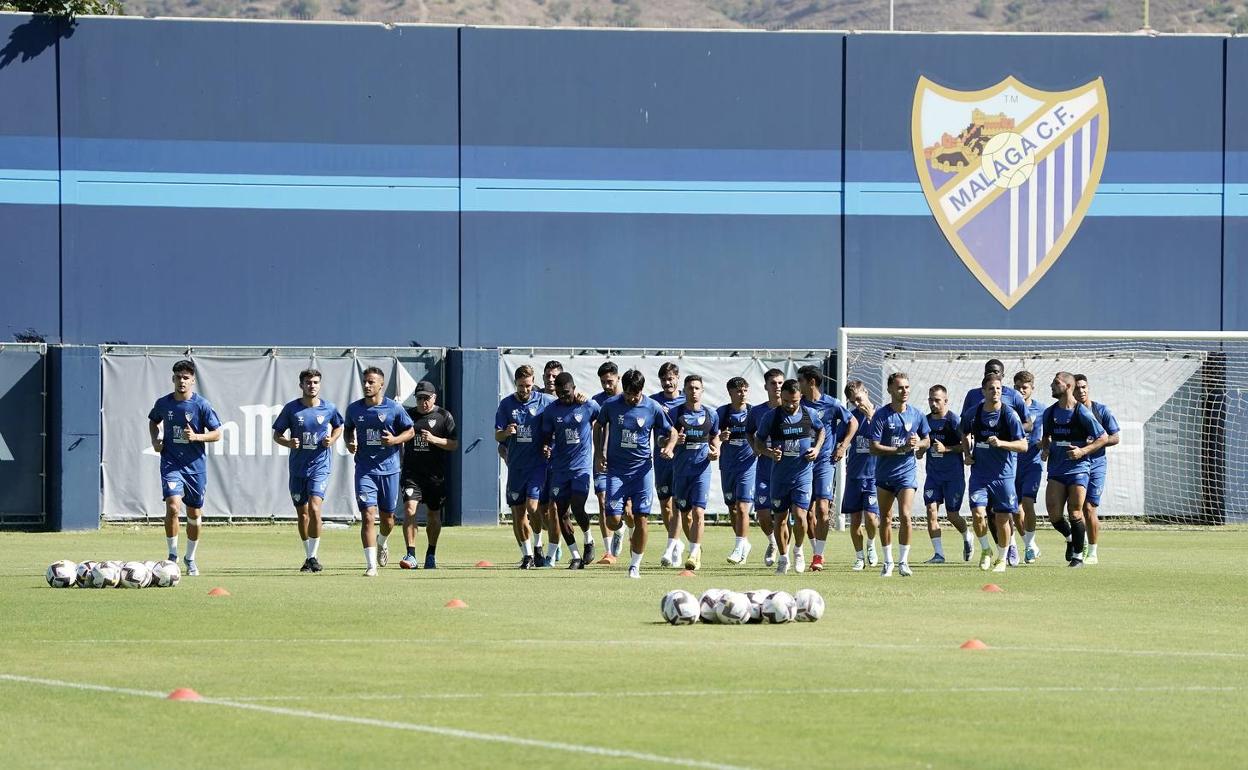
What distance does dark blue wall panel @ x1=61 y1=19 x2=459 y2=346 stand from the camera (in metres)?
33.6

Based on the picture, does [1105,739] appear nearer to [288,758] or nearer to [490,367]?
[288,758]

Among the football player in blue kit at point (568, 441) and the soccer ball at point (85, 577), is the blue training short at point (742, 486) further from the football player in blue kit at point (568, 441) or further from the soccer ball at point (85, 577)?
the soccer ball at point (85, 577)

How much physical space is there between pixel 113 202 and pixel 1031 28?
75429 millimetres

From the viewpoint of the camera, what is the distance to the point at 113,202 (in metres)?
33.7

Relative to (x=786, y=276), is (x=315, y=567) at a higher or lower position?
lower

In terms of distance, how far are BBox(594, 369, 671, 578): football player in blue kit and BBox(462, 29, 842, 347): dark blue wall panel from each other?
1389cm

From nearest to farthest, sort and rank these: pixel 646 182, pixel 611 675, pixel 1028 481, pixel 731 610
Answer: pixel 611 675, pixel 731 610, pixel 1028 481, pixel 646 182

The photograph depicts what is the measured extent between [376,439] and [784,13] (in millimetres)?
89730

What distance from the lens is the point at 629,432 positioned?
67.4 feet

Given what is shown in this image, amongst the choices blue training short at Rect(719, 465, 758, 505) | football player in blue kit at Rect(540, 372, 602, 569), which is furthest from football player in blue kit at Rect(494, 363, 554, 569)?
blue training short at Rect(719, 465, 758, 505)

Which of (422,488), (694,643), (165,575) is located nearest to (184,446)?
(165,575)

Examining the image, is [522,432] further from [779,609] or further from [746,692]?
[746,692]

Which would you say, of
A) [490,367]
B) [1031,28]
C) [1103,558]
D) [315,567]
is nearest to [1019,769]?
[315,567]

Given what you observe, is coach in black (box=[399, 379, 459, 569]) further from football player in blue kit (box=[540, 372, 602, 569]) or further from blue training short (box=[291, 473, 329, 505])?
blue training short (box=[291, 473, 329, 505])
